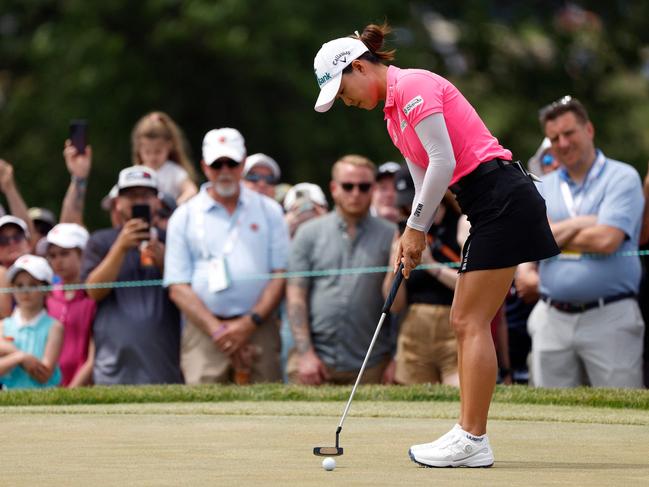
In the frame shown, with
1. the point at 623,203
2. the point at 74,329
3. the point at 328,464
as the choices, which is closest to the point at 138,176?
the point at 74,329

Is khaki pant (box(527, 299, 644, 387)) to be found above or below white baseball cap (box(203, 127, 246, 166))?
below

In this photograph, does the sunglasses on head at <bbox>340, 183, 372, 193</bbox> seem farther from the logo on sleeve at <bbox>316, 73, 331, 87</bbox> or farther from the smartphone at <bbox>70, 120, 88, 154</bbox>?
the logo on sleeve at <bbox>316, 73, 331, 87</bbox>

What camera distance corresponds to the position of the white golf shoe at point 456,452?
636 centimetres

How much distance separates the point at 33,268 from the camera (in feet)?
35.8

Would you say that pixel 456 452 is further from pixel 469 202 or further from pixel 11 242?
pixel 11 242

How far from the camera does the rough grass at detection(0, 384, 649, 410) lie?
875 centimetres

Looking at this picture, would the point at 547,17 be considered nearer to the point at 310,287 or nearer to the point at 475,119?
the point at 310,287

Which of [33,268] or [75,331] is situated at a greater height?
[33,268]

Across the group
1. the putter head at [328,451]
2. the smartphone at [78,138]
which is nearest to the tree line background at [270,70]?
the smartphone at [78,138]

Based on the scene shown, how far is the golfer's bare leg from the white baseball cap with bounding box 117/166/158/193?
15.2 ft

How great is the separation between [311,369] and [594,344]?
2.04 metres

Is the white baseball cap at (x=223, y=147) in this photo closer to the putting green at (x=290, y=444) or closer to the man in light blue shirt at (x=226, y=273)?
the man in light blue shirt at (x=226, y=273)

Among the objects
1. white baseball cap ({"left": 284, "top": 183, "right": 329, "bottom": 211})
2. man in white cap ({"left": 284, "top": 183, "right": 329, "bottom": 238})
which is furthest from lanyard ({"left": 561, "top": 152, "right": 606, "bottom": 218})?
white baseball cap ({"left": 284, "top": 183, "right": 329, "bottom": 211})

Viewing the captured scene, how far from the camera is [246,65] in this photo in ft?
76.7
